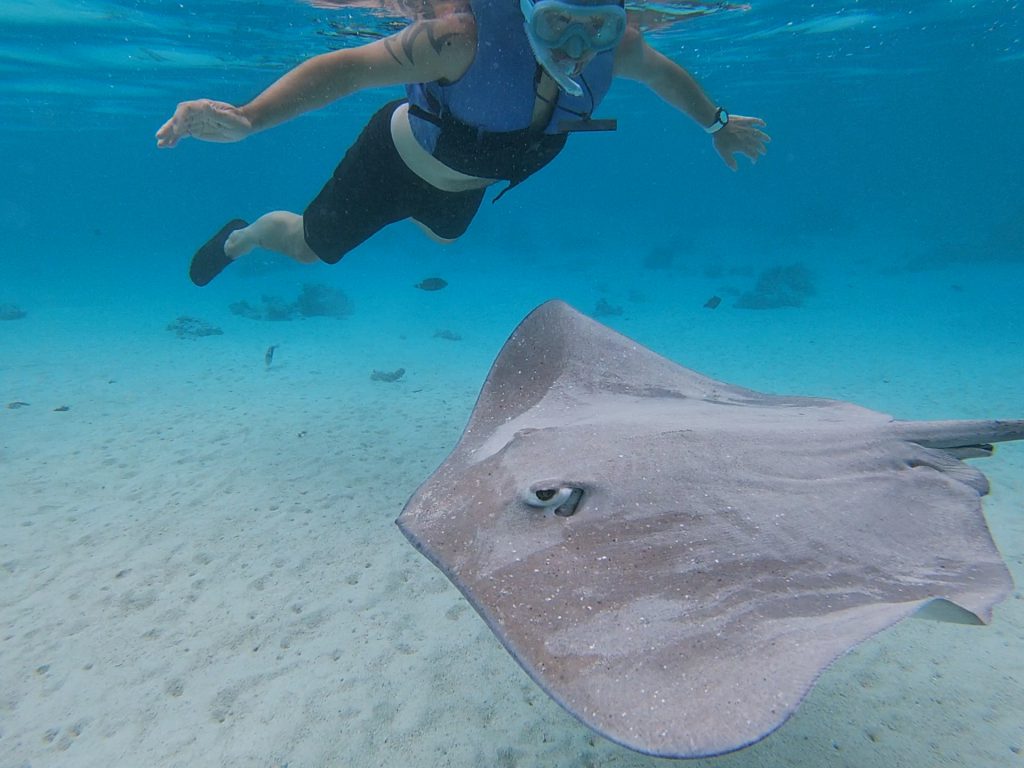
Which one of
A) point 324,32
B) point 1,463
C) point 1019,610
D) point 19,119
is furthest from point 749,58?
point 19,119

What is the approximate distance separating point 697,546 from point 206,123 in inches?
158

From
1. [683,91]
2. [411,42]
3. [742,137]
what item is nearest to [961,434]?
[742,137]

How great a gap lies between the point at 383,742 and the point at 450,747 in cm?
41

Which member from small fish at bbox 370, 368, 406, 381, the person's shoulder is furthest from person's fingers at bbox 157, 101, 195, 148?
small fish at bbox 370, 368, 406, 381

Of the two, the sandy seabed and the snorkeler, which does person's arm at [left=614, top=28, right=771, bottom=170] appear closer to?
the snorkeler

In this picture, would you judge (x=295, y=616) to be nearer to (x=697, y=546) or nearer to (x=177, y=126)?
(x=697, y=546)

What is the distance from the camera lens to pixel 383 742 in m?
3.39

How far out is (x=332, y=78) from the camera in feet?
13.2

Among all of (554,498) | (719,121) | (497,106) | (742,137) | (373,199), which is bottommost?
(554,498)

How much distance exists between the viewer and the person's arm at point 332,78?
3.80m

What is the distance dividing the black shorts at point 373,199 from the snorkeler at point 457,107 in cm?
1

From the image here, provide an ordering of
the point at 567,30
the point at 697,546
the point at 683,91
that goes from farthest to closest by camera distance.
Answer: the point at 683,91 → the point at 567,30 → the point at 697,546

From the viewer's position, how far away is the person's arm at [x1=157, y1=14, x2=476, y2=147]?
12.5 feet

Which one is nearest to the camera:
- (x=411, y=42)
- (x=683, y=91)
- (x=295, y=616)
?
(x=411, y=42)
